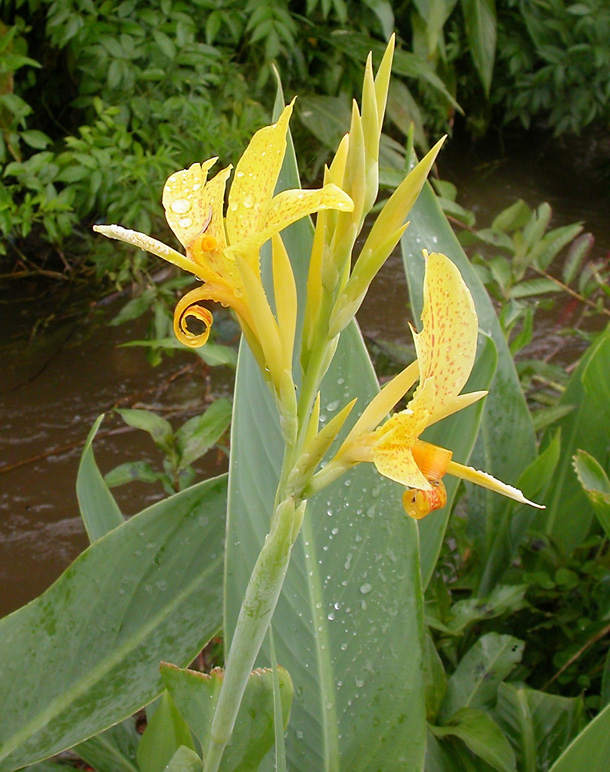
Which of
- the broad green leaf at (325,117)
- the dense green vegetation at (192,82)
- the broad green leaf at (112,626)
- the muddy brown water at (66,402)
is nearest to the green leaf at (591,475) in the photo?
the broad green leaf at (112,626)

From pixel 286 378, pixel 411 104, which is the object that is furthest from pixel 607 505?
pixel 411 104

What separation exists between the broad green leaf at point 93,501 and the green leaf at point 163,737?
0.82 ft

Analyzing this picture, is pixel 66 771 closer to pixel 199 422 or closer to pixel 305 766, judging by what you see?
pixel 305 766

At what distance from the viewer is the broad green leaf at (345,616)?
0.73m

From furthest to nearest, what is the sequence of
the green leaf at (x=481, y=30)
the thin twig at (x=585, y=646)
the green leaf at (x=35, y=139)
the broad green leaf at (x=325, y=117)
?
the green leaf at (x=481, y=30)
the broad green leaf at (x=325, y=117)
the green leaf at (x=35, y=139)
the thin twig at (x=585, y=646)

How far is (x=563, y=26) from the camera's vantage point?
Answer: 9.73ft

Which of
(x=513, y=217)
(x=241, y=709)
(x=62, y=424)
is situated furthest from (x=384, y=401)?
(x=62, y=424)

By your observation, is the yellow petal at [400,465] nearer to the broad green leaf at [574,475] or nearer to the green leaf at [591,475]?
the green leaf at [591,475]

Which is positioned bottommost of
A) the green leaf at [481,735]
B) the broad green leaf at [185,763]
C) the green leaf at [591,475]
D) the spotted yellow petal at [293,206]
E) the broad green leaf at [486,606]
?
the broad green leaf at [486,606]

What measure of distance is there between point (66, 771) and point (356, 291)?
0.72 meters

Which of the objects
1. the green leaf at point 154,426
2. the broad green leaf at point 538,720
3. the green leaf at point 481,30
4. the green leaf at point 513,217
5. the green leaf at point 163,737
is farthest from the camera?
the green leaf at point 481,30

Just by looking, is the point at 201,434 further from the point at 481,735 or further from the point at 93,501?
the point at 481,735

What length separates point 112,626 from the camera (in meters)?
0.80

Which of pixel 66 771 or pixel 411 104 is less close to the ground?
pixel 411 104
